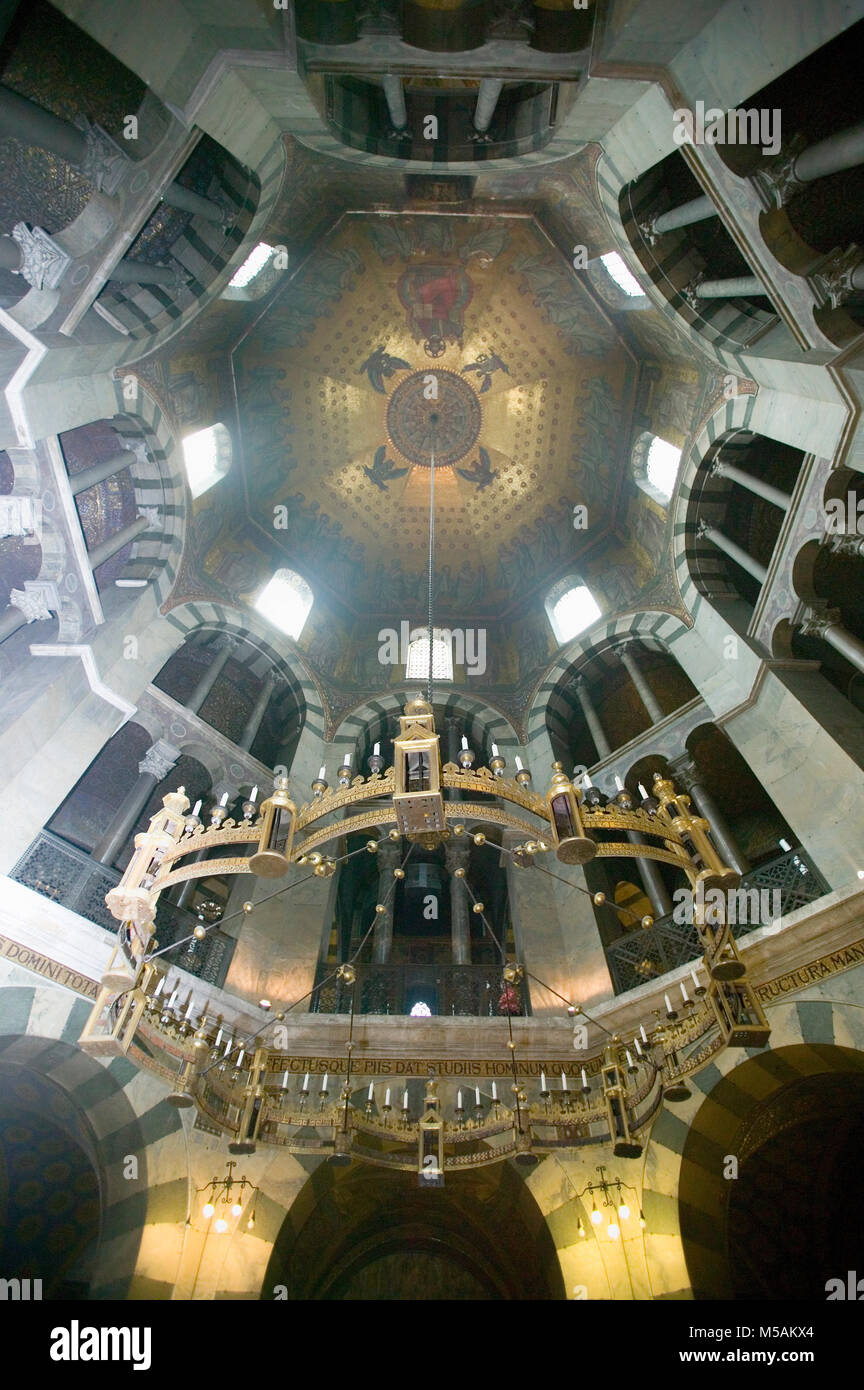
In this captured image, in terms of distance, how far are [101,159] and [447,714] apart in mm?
10620

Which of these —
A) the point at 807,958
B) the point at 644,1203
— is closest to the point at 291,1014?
the point at 644,1203

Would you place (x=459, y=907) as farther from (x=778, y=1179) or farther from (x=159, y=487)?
(x=159, y=487)

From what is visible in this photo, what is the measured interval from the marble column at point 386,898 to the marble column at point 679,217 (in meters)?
9.56

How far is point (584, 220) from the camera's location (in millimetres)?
12922

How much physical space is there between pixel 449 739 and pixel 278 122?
34.4 feet

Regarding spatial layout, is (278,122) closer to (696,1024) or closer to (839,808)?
(839,808)

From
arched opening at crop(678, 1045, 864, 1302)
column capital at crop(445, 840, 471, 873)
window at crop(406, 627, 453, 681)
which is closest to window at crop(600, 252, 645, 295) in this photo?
window at crop(406, 627, 453, 681)

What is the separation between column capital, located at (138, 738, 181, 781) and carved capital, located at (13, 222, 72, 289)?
628 cm

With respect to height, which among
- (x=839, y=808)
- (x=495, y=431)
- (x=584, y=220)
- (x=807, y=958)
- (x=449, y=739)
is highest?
(x=495, y=431)

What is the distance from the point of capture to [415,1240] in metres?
9.59

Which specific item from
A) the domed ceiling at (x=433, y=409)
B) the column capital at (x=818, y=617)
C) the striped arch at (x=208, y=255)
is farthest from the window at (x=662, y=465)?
the striped arch at (x=208, y=255)

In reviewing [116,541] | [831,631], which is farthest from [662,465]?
[116,541]

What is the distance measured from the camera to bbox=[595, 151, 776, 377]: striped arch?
34.1 ft

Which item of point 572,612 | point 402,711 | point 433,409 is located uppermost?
point 433,409
